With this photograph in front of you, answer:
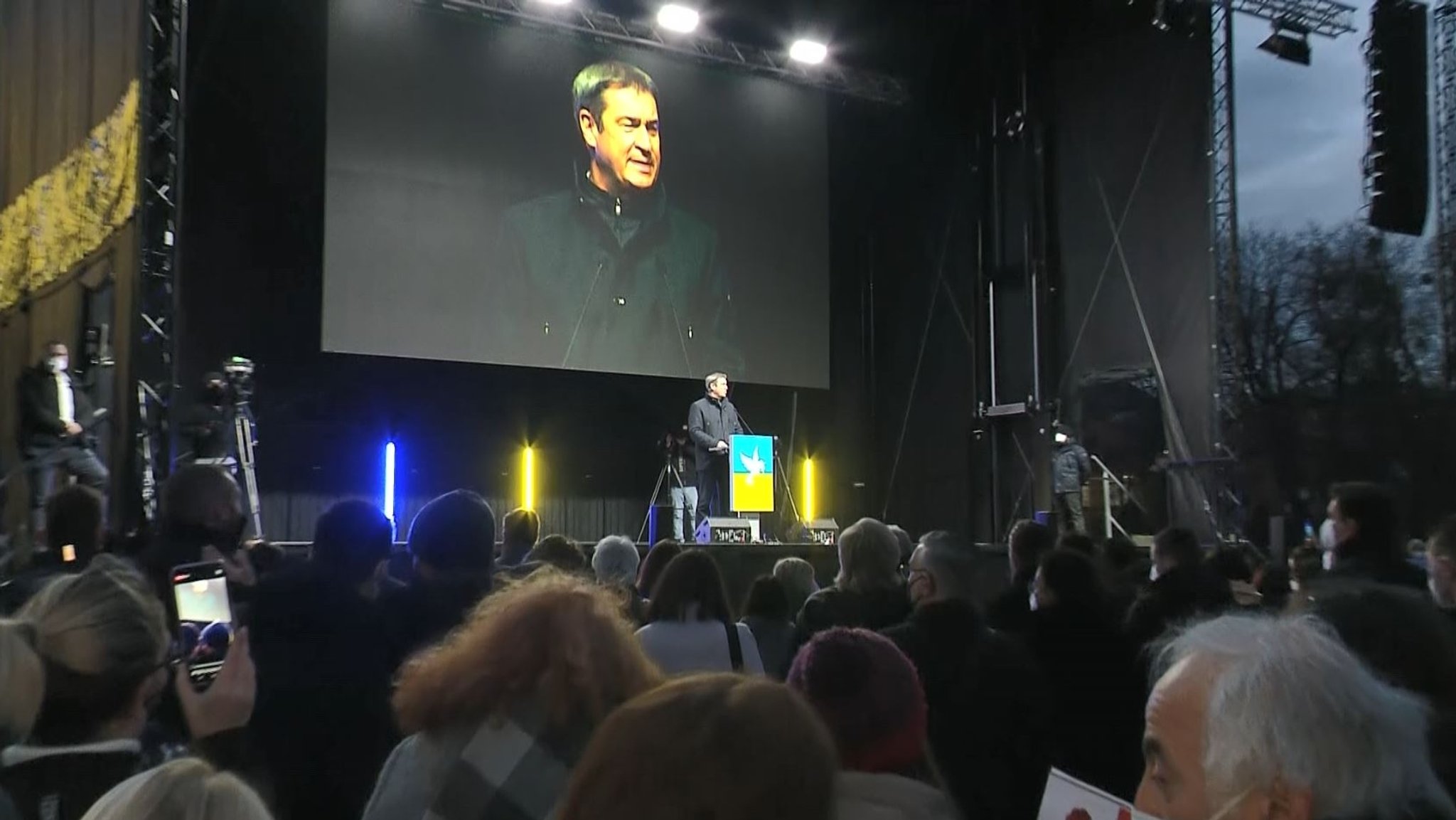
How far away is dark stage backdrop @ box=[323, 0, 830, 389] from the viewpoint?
912cm

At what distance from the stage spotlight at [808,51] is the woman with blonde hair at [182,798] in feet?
34.0

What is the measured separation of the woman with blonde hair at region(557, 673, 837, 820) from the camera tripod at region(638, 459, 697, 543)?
8821 millimetres

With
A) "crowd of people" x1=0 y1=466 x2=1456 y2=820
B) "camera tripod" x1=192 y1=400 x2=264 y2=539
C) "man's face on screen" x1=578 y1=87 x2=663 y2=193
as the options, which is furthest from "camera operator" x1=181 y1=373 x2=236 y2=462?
"crowd of people" x1=0 y1=466 x2=1456 y2=820

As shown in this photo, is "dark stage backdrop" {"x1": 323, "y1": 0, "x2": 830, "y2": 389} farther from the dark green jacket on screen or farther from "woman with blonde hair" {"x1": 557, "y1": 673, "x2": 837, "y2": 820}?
"woman with blonde hair" {"x1": 557, "y1": 673, "x2": 837, "y2": 820}

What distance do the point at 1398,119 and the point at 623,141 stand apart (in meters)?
6.08

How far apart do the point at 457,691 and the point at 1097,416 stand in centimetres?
Answer: 933

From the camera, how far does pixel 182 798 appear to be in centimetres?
89

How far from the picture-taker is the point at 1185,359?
31.6ft

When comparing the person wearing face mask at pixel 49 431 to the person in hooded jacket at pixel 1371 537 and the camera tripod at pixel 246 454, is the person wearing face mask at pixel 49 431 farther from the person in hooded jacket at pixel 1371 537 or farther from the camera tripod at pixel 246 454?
the person in hooded jacket at pixel 1371 537

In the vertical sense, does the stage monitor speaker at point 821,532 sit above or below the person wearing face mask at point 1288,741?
below

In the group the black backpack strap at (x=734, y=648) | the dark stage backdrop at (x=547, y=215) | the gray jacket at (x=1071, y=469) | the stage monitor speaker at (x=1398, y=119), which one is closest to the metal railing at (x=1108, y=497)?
the gray jacket at (x=1071, y=469)

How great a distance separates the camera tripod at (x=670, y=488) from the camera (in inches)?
381

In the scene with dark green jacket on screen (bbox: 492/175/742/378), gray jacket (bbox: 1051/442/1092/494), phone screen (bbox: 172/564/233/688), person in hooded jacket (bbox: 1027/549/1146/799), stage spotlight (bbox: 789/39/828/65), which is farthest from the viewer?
stage spotlight (bbox: 789/39/828/65)

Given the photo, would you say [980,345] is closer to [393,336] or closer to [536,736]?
[393,336]
